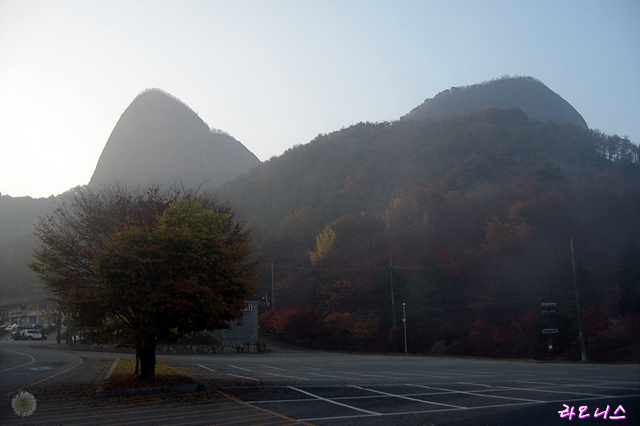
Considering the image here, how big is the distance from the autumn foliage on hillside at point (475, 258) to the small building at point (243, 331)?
773 centimetres

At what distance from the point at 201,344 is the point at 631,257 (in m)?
40.9

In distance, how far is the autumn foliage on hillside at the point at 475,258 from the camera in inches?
1636

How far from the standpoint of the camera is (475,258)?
4844cm

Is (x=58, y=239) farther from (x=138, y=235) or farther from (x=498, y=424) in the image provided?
(x=498, y=424)

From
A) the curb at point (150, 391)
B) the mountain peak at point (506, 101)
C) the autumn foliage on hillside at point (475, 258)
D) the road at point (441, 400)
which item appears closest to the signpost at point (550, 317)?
the autumn foliage on hillside at point (475, 258)

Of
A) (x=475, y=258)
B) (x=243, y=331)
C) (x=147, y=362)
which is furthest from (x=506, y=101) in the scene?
(x=147, y=362)

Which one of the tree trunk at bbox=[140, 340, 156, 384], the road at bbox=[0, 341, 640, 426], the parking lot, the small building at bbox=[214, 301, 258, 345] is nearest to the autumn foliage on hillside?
the small building at bbox=[214, 301, 258, 345]

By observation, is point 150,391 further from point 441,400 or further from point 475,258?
point 475,258

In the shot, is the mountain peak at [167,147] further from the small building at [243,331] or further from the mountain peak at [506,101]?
the small building at [243,331]

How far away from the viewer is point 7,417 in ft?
28.3

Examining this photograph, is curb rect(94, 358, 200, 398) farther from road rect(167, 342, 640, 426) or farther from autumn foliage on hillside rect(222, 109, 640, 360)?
autumn foliage on hillside rect(222, 109, 640, 360)

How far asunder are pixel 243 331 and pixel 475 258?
85.9ft

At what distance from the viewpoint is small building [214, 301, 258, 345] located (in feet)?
123

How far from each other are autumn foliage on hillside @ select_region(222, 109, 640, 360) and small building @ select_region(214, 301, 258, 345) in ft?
25.4
